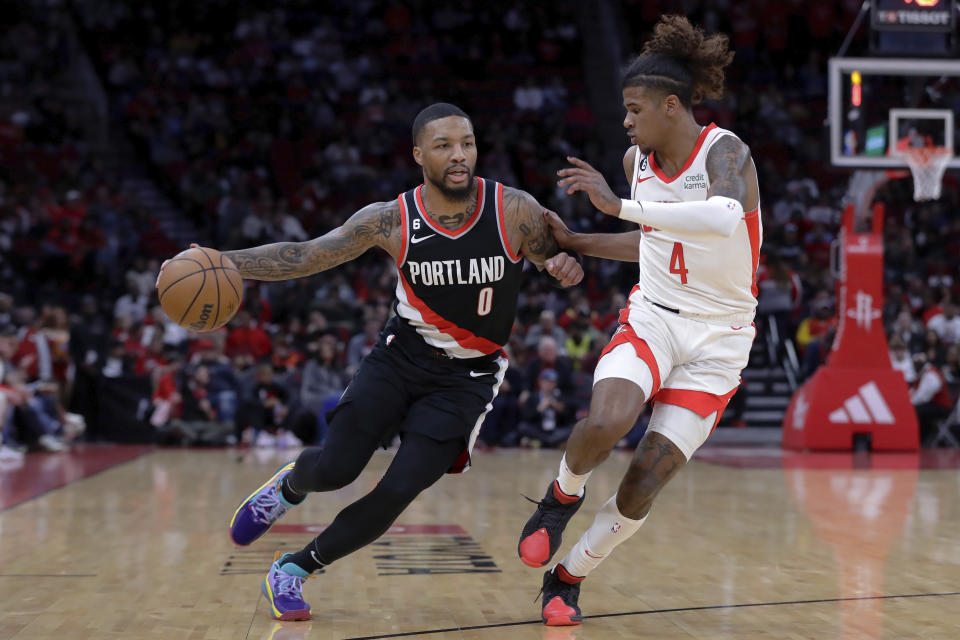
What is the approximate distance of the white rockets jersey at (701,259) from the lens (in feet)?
15.2

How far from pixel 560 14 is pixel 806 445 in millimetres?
13410

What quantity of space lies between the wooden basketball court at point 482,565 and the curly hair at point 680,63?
213 cm

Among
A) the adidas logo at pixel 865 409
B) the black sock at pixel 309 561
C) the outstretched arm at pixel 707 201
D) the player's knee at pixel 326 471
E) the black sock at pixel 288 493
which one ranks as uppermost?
the outstretched arm at pixel 707 201

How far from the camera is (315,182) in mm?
19562

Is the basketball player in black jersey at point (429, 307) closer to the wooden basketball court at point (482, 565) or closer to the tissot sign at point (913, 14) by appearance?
the wooden basketball court at point (482, 565)

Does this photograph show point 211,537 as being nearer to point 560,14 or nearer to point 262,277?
point 262,277

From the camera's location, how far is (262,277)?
4.64 meters

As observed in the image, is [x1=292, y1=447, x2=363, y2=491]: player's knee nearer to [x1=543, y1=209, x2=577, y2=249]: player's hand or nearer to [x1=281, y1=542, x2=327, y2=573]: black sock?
[x1=281, y1=542, x2=327, y2=573]: black sock

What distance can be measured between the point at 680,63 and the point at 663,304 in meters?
0.99

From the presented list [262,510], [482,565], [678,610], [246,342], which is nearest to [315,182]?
[246,342]

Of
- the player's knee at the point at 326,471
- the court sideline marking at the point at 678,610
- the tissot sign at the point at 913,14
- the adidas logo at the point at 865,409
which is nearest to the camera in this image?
the court sideline marking at the point at 678,610

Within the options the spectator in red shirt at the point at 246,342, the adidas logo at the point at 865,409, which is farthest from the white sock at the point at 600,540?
the spectator in red shirt at the point at 246,342

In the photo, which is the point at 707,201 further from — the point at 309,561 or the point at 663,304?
the point at 309,561

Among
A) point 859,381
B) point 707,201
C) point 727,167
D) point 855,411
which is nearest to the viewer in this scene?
point 707,201
